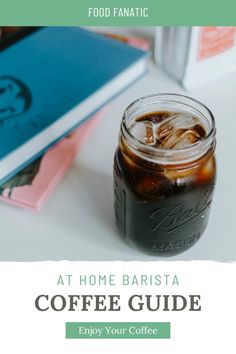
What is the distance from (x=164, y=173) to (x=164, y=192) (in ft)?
0.07

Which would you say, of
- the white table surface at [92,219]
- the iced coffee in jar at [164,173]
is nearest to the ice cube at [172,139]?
the iced coffee in jar at [164,173]

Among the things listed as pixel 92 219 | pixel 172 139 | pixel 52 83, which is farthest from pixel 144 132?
pixel 52 83

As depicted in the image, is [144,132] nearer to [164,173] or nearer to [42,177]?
[164,173]

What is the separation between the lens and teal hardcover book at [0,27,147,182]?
68cm

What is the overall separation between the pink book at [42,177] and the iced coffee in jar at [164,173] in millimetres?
108

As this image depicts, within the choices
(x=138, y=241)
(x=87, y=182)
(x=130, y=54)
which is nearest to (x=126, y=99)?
(x=130, y=54)

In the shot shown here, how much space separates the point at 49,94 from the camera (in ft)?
2.42

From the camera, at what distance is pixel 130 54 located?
31.8 inches

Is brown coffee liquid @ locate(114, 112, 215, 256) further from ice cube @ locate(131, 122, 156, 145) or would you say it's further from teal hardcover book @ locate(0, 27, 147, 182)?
teal hardcover book @ locate(0, 27, 147, 182)

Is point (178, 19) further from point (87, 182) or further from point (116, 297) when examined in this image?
point (116, 297)

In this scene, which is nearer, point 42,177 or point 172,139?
point 172,139

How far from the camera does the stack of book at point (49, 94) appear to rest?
67 centimetres

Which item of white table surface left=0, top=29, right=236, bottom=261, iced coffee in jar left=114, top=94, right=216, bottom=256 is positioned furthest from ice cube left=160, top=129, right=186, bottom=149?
white table surface left=0, top=29, right=236, bottom=261

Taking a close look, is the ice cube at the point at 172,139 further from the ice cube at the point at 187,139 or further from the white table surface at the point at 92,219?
the white table surface at the point at 92,219
